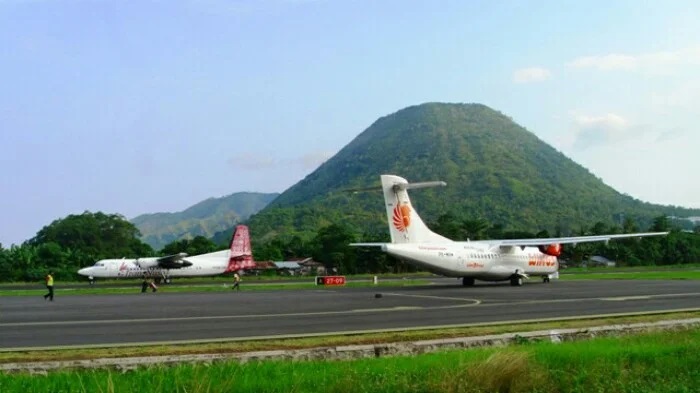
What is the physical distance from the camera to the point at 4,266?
7681cm

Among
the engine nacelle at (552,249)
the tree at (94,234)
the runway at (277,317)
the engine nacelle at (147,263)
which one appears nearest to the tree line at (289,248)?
the tree at (94,234)

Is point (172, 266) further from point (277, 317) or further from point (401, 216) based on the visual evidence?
point (277, 317)

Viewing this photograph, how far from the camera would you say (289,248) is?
10831cm

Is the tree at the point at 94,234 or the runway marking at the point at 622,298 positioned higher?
the tree at the point at 94,234

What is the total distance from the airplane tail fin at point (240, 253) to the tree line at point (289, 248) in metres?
17.7

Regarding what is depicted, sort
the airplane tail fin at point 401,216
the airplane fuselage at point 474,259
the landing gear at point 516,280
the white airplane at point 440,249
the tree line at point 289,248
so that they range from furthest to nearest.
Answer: the tree line at point 289,248 < the landing gear at point 516,280 < the airplane tail fin at point 401,216 < the white airplane at point 440,249 < the airplane fuselage at point 474,259

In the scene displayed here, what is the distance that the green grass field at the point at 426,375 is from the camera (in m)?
8.64

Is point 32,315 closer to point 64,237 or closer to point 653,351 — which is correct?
point 653,351

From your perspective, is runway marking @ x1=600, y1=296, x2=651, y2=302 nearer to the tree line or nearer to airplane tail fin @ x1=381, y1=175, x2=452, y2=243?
airplane tail fin @ x1=381, y1=175, x2=452, y2=243

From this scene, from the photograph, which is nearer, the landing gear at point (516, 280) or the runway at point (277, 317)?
the runway at point (277, 317)

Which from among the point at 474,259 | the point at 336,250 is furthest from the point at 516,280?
the point at 336,250

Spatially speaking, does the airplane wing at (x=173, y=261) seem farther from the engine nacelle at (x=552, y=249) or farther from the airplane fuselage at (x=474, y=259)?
the engine nacelle at (x=552, y=249)

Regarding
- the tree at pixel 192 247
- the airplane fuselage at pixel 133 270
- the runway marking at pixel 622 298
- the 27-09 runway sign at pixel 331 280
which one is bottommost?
the runway marking at pixel 622 298

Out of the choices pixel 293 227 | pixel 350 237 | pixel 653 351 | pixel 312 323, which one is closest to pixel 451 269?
pixel 312 323
